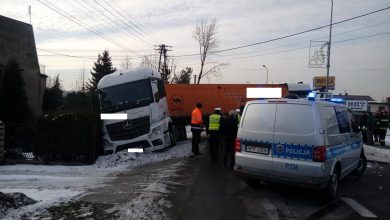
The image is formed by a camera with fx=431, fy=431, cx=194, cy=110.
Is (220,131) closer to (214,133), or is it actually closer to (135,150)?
(214,133)

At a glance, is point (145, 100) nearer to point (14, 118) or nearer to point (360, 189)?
point (360, 189)

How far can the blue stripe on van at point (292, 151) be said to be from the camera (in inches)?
314

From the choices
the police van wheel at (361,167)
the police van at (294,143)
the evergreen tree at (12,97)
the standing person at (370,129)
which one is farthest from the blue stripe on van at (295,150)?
the evergreen tree at (12,97)

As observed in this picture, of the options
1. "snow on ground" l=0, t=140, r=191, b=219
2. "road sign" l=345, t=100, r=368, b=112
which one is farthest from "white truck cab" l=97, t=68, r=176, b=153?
"road sign" l=345, t=100, r=368, b=112

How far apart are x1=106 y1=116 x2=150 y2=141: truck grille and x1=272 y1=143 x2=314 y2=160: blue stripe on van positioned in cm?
763

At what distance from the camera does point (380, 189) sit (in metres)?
9.92

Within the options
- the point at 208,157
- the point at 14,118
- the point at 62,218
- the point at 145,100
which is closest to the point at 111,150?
the point at 145,100

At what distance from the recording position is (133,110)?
50.3 feet

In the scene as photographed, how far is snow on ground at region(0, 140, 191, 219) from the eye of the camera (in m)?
8.38

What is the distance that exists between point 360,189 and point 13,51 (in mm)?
25384

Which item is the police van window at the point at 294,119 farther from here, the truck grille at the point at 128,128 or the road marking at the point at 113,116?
the road marking at the point at 113,116

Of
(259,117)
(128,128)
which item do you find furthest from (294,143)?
(128,128)

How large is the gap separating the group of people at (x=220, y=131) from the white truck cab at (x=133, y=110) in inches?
67.7

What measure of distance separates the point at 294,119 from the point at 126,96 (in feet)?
28.0
